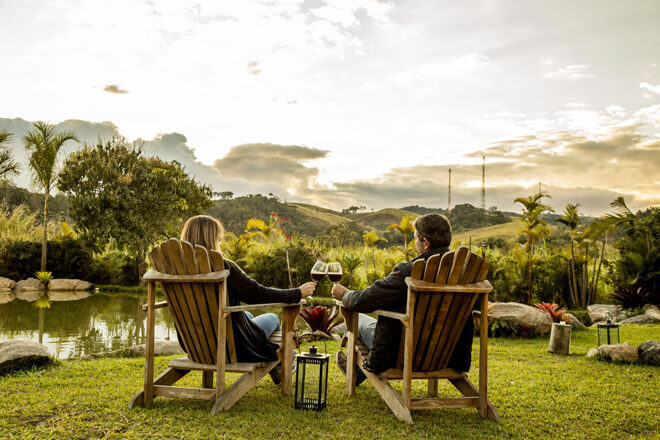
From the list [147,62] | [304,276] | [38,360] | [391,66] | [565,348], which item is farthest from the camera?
[304,276]

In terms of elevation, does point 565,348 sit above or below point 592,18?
below

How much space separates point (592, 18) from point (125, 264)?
16.4 m

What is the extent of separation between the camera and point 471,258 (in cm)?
283

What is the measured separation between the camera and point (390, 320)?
311 centimetres

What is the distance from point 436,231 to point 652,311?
26.5ft

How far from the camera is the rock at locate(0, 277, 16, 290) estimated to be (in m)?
14.2

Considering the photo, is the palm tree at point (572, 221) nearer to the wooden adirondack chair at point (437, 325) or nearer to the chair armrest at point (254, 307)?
the wooden adirondack chair at point (437, 325)

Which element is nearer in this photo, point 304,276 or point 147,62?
point 147,62

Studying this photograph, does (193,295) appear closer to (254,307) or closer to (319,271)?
(254,307)

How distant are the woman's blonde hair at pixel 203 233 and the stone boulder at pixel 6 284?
47.5 ft

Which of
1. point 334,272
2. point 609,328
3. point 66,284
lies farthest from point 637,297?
point 66,284

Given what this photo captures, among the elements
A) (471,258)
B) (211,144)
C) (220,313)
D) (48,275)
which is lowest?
(48,275)

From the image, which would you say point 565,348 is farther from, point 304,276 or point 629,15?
point 304,276

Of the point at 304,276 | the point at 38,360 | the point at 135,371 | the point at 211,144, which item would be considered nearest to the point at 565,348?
the point at 135,371
